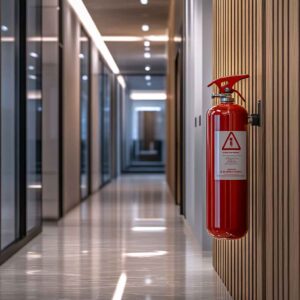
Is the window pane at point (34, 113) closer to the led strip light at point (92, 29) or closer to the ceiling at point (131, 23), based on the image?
the led strip light at point (92, 29)

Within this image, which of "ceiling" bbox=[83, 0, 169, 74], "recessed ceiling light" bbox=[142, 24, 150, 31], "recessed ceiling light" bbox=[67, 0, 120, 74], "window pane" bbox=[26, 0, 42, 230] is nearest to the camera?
"window pane" bbox=[26, 0, 42, 230]

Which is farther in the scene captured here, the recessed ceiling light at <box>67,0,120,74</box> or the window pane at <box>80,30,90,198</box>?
the window pane at <box>80,30,90,198</box>

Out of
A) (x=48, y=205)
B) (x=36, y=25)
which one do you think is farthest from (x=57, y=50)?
(x=48, y=205)

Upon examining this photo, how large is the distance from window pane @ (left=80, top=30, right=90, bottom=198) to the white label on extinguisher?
10229mm

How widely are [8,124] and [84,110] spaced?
8021 millimetres

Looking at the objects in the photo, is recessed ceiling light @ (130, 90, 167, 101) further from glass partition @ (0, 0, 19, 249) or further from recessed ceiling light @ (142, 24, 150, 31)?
glass partition @ (0, 0, 19, 249)

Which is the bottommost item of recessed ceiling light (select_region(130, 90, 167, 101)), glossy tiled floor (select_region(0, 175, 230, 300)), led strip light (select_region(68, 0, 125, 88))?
glossy tiled floor (select_region(0, 175, 230, 300))

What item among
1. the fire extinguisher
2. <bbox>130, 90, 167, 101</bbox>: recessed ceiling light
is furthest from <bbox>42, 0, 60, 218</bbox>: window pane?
<bbox>130, 90, 167, 101</bbox>: recessed ceiling light

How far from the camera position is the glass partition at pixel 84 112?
14234 mm

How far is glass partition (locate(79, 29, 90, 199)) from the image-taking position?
14234mm

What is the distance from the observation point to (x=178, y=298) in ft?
16.3

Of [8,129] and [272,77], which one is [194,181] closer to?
[8,129]

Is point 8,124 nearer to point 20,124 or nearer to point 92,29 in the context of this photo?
point 20,124

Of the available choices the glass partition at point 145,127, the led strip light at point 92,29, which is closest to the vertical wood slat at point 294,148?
the led strip light at point 92,29
